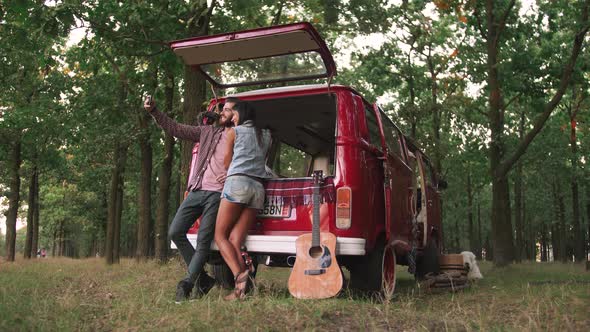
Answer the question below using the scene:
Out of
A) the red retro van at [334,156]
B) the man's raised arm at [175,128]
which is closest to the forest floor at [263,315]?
the red retro van at [334,156]

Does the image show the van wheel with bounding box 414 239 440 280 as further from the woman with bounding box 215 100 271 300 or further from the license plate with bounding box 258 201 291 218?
the woman with bounding box 215 100 271 300

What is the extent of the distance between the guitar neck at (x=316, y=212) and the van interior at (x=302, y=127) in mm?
995

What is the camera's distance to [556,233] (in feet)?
128

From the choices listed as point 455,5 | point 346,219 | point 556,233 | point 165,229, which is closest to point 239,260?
point 346,219

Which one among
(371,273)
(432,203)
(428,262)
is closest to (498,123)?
(432,203)

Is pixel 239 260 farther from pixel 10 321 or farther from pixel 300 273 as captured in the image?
pixel 10 321

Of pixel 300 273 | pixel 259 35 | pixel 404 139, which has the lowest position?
pixel 300 273

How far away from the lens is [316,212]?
5.88 m

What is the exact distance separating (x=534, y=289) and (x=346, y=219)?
3.55 metres

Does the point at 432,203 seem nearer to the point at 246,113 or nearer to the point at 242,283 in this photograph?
the point at 246,113

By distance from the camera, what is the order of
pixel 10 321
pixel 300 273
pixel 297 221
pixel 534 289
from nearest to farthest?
pixel 10 321 < pixel 300 273 < pixel 297 221 < pixel 534 289

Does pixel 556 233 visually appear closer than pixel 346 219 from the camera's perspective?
No

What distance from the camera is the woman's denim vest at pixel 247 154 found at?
19.9ft

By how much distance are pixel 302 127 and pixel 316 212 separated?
222 cm
